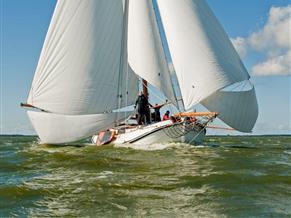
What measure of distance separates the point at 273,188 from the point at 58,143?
68.4 feet

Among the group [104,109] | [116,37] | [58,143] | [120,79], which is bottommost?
[58,143]

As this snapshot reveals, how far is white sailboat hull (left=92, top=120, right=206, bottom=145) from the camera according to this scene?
2594cm

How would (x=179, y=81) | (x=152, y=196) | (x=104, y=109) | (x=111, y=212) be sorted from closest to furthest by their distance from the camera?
(x=111, y=212) → (x=152, y=196) → (x=179, y=81) → (x=104, y=109)

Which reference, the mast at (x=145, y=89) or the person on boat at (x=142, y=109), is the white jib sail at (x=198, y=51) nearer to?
the person on boat at (x=142, y=109)

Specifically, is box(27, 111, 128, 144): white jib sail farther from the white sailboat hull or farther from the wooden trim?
the wooden trim

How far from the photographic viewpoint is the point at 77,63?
90.9 feet

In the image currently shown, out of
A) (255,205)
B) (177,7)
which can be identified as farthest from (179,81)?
(255,205)

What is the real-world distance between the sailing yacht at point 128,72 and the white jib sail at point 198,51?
5 centimetres

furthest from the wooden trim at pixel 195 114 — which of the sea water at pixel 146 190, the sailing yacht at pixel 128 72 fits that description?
the sea water at pixel 146 190

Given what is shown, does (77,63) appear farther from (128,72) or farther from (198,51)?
(198,51)

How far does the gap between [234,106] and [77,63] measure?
9173 millimetres

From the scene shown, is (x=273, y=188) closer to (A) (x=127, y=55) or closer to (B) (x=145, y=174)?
(B) (x=145, y=174)

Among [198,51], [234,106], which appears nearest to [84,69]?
[198,51]

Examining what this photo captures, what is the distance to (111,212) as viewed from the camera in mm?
9289
